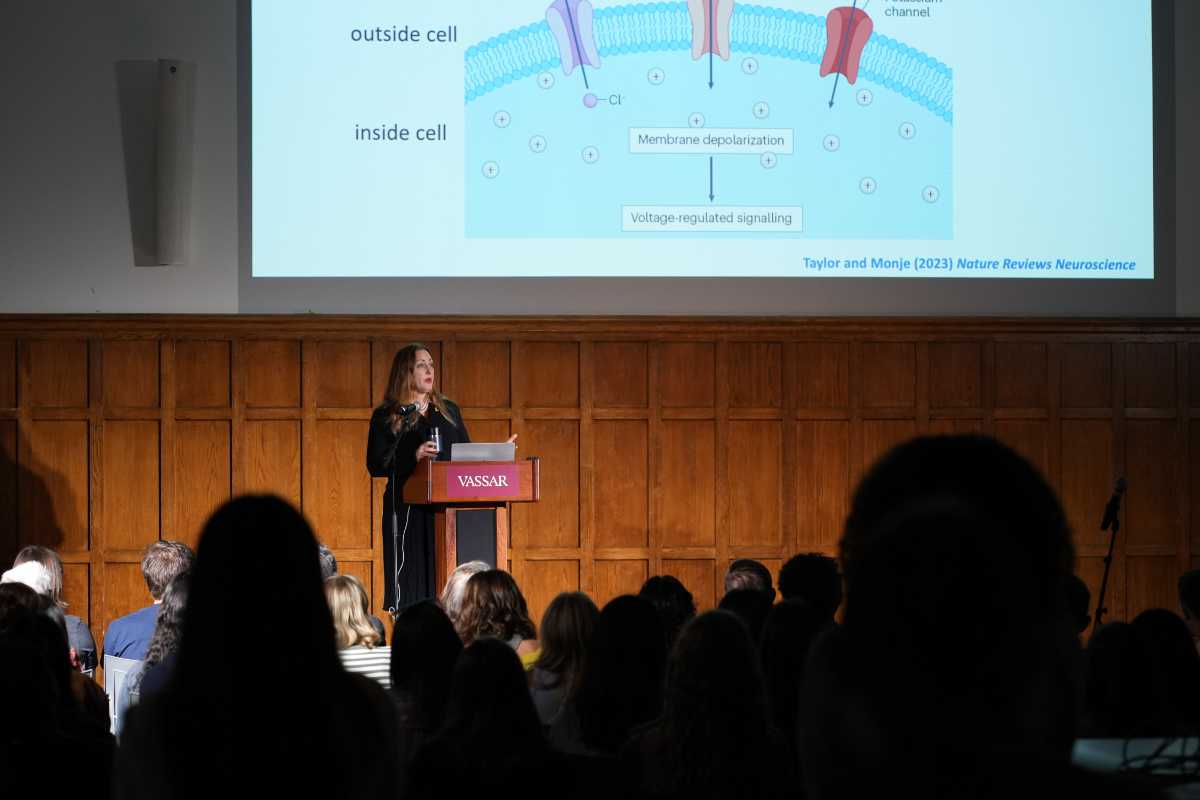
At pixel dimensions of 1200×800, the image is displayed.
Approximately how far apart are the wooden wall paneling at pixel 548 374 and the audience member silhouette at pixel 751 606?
407 cm

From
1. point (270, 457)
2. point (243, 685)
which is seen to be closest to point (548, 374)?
point (270, 457)

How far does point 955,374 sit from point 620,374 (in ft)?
6.89

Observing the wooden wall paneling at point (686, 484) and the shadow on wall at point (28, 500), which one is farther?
the wooden wall paneling at point (686, 484)

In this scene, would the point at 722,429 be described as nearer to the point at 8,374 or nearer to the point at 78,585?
the point at 78,585

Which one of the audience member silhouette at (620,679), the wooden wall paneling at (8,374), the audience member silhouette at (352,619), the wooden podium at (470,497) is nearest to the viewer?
the audience member silhouette at (620,679)

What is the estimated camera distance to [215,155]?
26.3 feet

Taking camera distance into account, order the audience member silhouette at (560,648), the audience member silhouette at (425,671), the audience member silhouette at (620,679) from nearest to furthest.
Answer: the audience member silhouette at (620,679), the audience member silhouette at (425,671), the audience member silhouette at (560,648)

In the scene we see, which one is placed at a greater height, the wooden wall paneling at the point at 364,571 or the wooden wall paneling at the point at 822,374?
the wooden wall paneling at the point at 822,374

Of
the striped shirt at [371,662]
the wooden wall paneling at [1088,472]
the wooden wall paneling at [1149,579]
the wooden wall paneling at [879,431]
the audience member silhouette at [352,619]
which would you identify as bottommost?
the wooden wall paneling at [1149,579]

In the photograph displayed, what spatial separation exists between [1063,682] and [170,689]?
0.91 m

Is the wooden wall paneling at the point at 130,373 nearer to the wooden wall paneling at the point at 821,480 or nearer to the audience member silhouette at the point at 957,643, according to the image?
the wooden wall paneling at the point at 821,480

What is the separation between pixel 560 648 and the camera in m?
3.56

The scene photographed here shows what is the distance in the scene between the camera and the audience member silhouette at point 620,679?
9.54ft

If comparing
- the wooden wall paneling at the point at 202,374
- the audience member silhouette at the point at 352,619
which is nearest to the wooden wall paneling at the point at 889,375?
the wooden wall paneling at the point at 202,374
